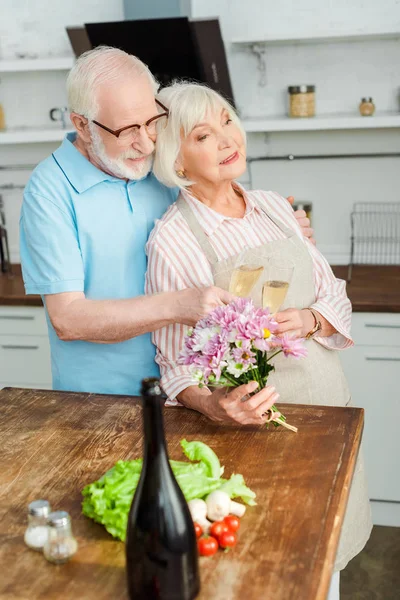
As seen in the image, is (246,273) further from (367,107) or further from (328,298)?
(367,107)

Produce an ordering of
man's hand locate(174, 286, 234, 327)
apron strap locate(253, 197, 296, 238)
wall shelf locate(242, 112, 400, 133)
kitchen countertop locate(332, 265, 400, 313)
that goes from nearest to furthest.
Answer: man's hand locate(174, 286, 234, 327) < apron strap locate(253, 197, 296, 238) < kitchen countertop locate(332, 265, 400, 313) < wall shelf locate(242, 112, 400, 133)

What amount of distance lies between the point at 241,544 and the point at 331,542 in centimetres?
15

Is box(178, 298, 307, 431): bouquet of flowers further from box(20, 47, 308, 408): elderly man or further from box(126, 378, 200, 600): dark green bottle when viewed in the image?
box(126, 378, 200, 600): dark green bottle

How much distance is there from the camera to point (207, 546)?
120 cm

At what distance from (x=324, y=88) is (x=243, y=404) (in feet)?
7.39

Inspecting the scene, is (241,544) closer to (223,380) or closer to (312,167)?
(223,380)

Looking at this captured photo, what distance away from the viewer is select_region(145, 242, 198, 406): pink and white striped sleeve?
1.78 meters

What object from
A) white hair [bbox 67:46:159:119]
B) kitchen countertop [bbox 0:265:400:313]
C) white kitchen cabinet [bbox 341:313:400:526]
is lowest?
white kitchen cabinet [bbox 341:313:400:526]

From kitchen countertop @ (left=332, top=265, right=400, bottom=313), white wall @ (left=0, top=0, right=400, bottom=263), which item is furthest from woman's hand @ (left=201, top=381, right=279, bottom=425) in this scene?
white wall @ (left=0, top=0, right=400, bottom=263)

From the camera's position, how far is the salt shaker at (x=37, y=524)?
4.05ft

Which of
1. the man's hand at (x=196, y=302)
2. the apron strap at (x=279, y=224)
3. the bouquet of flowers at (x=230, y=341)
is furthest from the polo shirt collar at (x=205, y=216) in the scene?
the bouquet of flowers at (x=230, y=341)

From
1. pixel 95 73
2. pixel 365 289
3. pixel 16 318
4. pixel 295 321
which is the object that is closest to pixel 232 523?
pixel 295 321

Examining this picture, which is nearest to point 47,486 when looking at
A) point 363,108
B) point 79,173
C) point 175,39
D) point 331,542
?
point 331,542

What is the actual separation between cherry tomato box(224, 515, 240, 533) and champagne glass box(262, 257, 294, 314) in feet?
1.41
